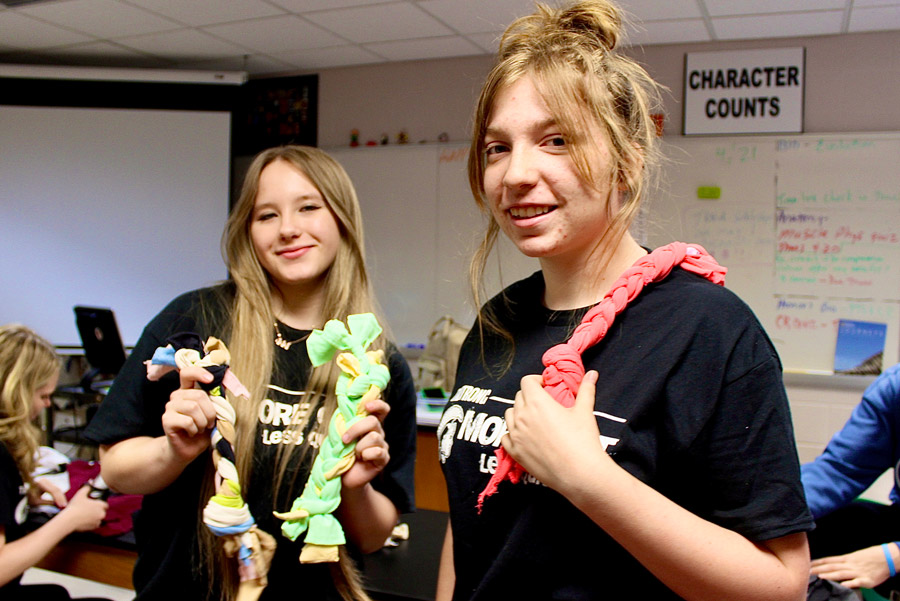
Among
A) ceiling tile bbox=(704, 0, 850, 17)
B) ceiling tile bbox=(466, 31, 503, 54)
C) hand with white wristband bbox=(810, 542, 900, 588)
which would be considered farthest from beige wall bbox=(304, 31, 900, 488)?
hand with white wristband bbox=(810, 542, 900, 588)

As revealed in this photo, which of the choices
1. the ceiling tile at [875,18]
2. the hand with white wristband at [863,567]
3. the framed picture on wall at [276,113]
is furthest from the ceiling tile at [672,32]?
the hand with white wristband at [863,567]

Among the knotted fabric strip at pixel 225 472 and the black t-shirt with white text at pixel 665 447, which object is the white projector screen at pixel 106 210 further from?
the black t-shirt with white text at pixel 665 447

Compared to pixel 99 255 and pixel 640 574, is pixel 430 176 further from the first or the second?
pixel 640 574

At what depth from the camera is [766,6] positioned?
342 centimetres

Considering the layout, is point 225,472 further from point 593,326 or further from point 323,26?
point 323,26

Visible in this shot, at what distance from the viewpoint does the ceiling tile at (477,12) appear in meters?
3.55

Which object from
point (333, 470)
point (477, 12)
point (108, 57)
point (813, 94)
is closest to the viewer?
point (333, 470)

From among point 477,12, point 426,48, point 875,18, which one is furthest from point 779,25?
point 426,48

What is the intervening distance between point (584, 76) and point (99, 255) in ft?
16.1

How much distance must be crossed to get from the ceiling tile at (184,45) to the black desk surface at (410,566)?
11.7 ft

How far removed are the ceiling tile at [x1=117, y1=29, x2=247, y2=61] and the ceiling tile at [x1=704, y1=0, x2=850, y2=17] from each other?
300cm

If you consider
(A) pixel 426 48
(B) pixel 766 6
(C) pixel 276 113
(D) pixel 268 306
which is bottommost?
(D) pixel 268 306

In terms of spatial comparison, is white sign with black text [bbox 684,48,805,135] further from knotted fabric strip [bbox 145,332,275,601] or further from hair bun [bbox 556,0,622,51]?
knotted fabric strip [bbox 145,332,275,601]

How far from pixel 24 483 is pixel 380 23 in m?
3.06
